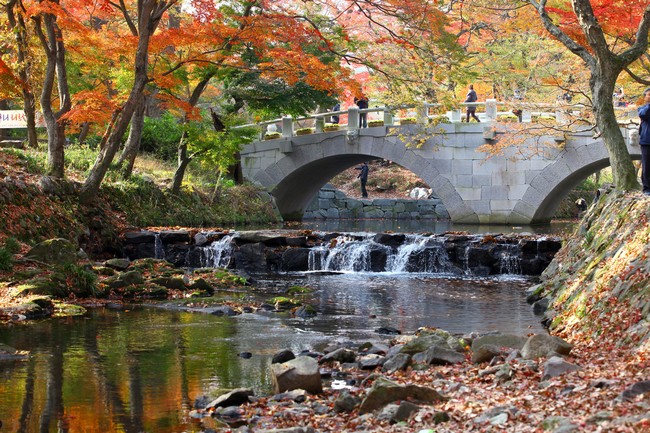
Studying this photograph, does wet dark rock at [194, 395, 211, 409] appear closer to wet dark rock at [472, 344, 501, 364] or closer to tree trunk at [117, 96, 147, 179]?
wet dark rock at [472, 344, 501, 364]

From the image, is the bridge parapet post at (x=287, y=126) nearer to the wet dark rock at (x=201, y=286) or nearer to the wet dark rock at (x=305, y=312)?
the wet dark rock at (x=201, y=286)

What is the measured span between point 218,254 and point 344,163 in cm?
1442

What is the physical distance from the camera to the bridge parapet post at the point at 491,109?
28.7 metres

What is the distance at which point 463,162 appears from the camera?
30.6 m

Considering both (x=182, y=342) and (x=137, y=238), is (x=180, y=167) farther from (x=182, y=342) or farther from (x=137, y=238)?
(x=182, y=342)

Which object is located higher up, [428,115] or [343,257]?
[428,115]

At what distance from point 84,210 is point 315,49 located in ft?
33.5

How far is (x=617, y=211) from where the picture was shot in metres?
12.4

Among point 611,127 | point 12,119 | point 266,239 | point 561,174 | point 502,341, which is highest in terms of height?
point 12,119

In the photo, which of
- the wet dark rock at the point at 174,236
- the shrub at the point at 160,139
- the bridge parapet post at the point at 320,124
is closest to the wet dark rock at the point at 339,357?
the wet dark rock at the point at 174,236

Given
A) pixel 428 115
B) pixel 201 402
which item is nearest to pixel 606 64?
pixel 201 402

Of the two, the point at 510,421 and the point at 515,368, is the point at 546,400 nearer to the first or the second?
the point at 510,421

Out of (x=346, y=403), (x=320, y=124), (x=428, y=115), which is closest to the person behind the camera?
(x=346, y=403)

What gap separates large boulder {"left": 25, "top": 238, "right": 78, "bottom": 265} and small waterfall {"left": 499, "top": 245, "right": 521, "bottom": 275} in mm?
9427
